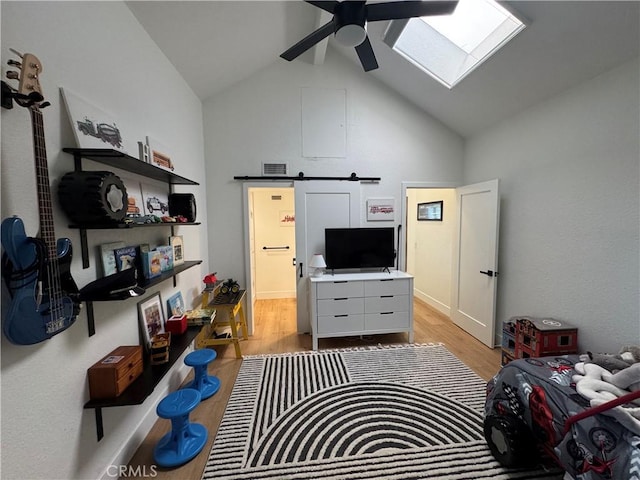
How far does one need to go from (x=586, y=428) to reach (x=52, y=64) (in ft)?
9.47

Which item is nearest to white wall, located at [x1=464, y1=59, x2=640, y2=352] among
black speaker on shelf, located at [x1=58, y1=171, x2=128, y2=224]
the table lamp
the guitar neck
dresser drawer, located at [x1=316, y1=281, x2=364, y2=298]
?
dresser drawer, located at [x1=316, y1=281, x2=364, y2=298]

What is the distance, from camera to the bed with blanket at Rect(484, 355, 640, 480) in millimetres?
1066

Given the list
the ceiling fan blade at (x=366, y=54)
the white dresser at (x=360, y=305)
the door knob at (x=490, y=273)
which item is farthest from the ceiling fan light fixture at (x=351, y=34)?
the door knob at (x=490, y=273)

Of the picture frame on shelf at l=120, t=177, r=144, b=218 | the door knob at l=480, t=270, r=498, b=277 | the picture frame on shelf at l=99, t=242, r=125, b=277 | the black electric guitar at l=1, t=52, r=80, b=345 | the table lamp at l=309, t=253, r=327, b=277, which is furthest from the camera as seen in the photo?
the table lamp at l=309, t=253, r=327, b=277

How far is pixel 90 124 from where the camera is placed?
1.34m

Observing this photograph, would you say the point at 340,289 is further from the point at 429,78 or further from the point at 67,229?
the point at 429,78

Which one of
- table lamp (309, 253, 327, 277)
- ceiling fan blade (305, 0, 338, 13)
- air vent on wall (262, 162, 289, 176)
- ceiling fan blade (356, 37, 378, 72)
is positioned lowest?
table lamp (309, 253, 327, 277)

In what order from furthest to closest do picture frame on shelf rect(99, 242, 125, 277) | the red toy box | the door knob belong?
the door knob, the red toy box, picture frame on shelf rect(99, 242, 125, 277)

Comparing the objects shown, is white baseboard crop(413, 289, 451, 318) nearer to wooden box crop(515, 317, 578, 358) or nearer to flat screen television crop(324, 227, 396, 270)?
flat screen television crop(324, 227, 396, 270)

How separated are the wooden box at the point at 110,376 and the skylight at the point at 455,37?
3.34 metres

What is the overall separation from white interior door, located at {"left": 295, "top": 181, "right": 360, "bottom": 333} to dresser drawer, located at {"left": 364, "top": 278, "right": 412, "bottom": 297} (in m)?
0.80

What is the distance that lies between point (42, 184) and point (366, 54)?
6.47 ft

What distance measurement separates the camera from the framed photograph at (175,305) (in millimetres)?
2205

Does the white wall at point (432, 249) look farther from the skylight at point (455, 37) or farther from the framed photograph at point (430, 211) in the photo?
the skylight at point (455, 37)
